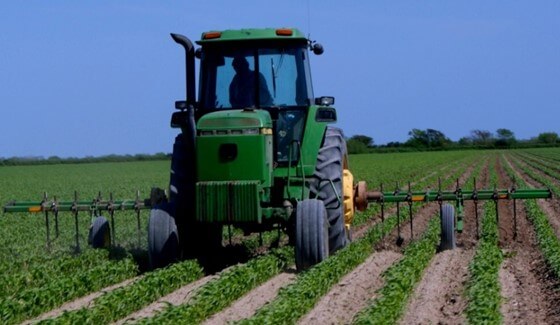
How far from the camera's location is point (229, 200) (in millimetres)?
10781

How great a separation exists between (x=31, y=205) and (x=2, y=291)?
3.88 m

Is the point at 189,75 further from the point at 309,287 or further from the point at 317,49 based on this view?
the point at 309,287

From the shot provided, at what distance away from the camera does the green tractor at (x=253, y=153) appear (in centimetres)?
1087

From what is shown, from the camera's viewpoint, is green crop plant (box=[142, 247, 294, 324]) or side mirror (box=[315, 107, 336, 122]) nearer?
green crop plant (box=[142, 247, 294, 324])

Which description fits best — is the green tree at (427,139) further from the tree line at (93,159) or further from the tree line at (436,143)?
the tree line at (93,159)

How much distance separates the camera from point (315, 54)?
1212cm

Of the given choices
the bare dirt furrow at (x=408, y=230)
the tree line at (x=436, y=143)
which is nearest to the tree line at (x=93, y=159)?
the tree line at (x=436, y=143)

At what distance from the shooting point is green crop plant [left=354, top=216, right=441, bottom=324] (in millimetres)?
8070

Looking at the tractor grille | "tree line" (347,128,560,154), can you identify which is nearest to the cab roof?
the tractor grille

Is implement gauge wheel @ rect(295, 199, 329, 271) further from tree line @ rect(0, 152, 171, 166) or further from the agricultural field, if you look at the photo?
tree line @ rect(0, 152, 171, 166)

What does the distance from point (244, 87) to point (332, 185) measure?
4.89 ft

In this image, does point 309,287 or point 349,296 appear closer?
point 309,287

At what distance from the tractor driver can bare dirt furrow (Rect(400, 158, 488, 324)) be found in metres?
2.69

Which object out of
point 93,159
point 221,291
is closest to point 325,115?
point 221,291
